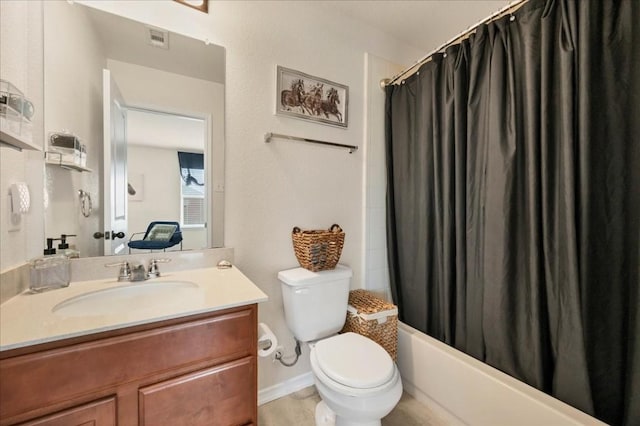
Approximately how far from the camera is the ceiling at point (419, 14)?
5.40 ft

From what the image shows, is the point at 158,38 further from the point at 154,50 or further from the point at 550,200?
the point at 550,200

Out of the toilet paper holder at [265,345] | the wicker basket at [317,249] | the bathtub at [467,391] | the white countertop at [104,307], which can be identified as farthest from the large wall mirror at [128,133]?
the bathtub at [467,391]

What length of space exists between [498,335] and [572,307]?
350 millimetres

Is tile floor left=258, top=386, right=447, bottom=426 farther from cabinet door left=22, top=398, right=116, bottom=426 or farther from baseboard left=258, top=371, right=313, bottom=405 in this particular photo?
cabinet door left=22, top=398, right=116, bottom=426

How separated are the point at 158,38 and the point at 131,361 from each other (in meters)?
1.40

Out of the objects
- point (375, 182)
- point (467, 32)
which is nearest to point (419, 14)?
point (467, 32)

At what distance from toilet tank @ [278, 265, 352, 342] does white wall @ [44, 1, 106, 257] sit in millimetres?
917

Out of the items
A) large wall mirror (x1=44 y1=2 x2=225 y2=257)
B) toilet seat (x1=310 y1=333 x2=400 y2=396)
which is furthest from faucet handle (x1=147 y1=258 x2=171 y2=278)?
toilet seat (x1=310 y1=333 x2=400 y2=396)

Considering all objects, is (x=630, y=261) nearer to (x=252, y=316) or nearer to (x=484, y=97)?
(x=484, y=97)

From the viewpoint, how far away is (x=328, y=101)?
172cm

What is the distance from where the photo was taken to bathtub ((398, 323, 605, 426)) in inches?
41.0

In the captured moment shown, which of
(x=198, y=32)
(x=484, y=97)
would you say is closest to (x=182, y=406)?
(x=198, y=32)

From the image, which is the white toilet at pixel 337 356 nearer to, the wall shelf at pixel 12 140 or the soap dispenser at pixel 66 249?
the soap dispenser at pixel 66 249

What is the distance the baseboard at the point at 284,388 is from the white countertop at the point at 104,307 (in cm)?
82
